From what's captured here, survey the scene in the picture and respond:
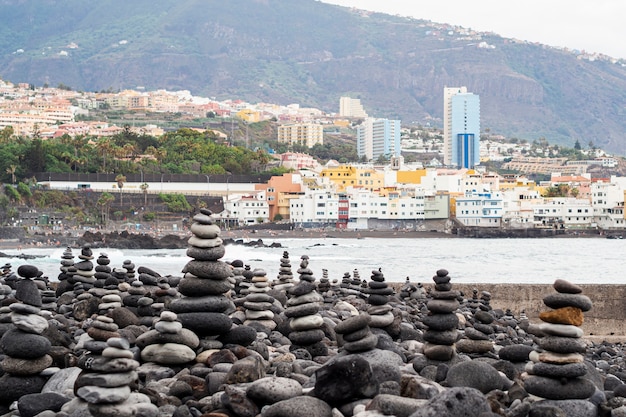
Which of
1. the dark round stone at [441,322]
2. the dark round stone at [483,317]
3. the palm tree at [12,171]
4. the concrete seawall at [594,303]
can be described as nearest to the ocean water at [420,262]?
the concrete seawall at [594,303]

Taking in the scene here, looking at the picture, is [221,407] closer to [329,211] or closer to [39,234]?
[39,234]

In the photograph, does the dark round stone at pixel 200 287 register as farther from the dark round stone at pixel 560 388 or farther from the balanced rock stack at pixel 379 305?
the dark round stone at pixel 560 388

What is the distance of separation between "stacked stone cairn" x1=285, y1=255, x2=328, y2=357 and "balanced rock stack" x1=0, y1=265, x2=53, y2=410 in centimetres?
228

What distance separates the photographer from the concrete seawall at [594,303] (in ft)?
56.2

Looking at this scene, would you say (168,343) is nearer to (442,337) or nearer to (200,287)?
(200,287)

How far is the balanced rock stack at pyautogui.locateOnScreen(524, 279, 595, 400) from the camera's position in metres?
6.64

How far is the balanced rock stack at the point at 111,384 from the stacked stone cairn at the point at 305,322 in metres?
2.58

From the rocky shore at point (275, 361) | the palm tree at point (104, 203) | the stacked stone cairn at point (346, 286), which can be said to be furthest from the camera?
the palm tree at point (104, 203)

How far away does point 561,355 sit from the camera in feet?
22.5

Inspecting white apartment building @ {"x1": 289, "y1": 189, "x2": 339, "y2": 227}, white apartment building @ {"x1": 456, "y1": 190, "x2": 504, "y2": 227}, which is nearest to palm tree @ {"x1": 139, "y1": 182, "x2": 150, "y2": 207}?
white apartment building @ {"x1": 289, "y1": 189, "x2": 339, "y2": 227}

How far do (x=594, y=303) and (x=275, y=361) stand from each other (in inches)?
417

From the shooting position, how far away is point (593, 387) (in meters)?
6.71

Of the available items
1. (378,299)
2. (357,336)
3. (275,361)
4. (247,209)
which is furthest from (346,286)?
(247,209)

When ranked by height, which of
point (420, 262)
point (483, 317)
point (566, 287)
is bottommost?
point (420, 262)
